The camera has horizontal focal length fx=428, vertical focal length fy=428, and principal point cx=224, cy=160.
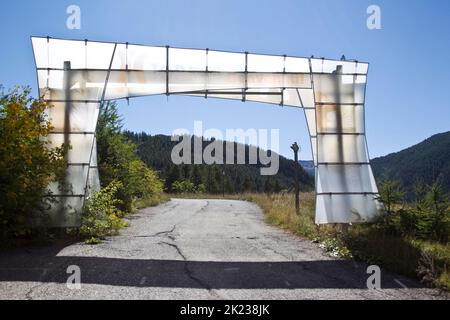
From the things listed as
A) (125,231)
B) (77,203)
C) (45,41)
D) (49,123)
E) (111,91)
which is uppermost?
(45,41)

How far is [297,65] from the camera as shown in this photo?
1271 cm

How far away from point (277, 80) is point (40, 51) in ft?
21.7

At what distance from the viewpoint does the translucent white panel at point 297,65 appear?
41.3 ft

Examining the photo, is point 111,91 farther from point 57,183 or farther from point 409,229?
point 409,229

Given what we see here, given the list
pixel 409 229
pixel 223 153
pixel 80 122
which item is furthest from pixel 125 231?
pixel 223 153

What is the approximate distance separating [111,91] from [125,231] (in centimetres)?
418

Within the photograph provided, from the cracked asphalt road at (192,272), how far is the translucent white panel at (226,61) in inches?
189

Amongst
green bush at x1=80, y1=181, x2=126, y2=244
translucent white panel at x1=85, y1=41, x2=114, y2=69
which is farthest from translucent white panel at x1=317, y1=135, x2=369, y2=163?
translucent white panel at x1=85, y1=41, x2=114, y2=69

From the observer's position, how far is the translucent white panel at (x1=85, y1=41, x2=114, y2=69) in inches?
461

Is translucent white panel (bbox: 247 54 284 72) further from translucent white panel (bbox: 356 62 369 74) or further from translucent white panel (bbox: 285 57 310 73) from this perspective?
translucent white panel (bbox: 356 62 369 74)

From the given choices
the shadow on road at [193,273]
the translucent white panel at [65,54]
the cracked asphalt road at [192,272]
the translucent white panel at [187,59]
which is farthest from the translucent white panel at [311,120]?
the translucent white panel at [65,54]

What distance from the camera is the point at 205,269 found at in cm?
789

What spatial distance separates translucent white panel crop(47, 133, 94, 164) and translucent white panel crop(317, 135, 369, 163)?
6280 mm

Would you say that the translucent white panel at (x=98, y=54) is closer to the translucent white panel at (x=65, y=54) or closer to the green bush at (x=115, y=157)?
the translucent white panel at (x=65, y=54)
